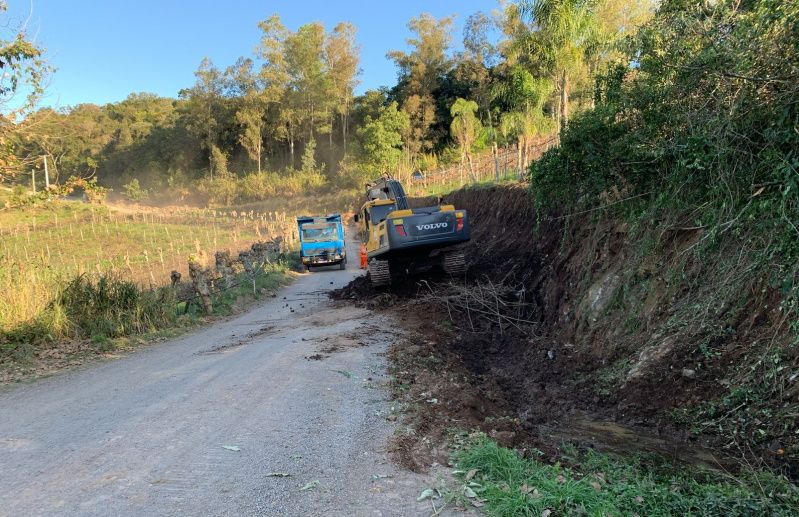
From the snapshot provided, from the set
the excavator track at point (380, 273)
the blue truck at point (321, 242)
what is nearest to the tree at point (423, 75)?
the blue truck at point (321, 242)

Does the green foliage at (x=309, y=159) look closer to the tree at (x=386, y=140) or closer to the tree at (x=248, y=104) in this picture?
the tree at (x=248, y=104)

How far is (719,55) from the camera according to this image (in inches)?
209

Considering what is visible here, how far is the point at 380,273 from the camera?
1309 cm

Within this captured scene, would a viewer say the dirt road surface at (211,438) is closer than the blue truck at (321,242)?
Yes

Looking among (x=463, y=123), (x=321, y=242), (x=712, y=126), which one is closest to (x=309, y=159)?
(x=463, y=123)

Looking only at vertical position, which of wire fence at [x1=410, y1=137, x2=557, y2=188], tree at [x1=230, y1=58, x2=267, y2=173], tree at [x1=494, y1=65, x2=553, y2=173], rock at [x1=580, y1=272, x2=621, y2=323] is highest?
tree at [x1=230, y1=58, x2=267, y2=173]

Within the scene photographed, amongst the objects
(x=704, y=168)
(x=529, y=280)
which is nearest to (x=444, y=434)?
(x=704, y=168)

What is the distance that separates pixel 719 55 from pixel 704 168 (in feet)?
4.07

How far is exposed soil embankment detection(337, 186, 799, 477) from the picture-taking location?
452 cm

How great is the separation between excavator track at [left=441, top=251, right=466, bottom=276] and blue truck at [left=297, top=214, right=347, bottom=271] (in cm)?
1150

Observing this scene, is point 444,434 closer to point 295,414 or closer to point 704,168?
point 295,414

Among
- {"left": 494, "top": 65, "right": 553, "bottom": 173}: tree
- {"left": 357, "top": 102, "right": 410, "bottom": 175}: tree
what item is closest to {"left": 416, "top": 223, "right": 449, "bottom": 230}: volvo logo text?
{"left": 494, "top": 65, "right": 553, "bottom": 173}: tree

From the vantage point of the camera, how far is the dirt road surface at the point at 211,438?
3408 millimetres

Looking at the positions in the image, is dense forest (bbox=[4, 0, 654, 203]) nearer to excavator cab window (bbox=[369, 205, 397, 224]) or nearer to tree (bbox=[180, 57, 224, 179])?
tree (bbox=[180, 57, 224, 179])
